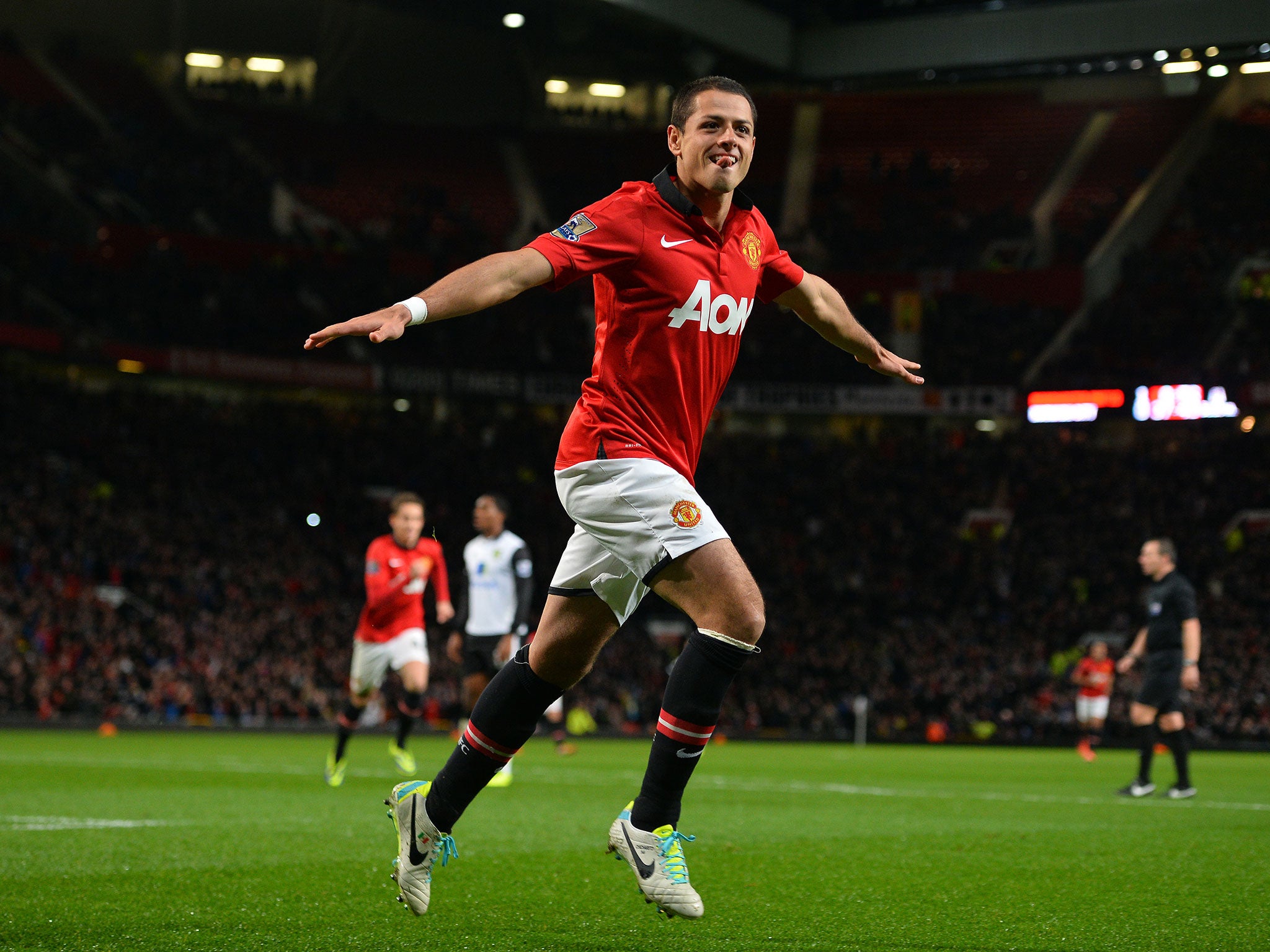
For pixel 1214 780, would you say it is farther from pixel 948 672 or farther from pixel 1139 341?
pixel 1139 341

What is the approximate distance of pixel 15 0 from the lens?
35.3m

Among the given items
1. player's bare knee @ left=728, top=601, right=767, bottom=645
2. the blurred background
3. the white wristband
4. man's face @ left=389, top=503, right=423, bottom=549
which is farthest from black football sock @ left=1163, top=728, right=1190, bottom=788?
the blurred background

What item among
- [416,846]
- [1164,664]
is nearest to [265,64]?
[1164,664]

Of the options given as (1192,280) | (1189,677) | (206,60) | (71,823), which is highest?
(206,60)

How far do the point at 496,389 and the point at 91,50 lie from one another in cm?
1522

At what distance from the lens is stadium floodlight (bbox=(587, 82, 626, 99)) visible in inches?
1577

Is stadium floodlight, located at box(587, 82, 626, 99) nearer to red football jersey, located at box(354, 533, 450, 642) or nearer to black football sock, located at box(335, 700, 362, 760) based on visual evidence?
red football jersey, located at box(354, 533, 450, 642)

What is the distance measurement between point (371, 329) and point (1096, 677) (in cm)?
2125

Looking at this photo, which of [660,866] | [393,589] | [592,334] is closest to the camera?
[660,866]

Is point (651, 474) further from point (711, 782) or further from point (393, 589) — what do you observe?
point (711, 782)

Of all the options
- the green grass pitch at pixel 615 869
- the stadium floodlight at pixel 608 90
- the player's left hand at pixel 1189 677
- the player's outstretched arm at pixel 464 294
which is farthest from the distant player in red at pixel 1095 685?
the stadium floodlight at pixel 608 90

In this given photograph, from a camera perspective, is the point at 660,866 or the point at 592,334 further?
the point at 592,334

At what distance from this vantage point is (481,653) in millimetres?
12930

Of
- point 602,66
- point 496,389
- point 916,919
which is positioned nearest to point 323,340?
point 916,919
